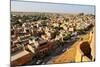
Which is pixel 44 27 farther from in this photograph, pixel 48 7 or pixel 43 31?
pixel 48 7

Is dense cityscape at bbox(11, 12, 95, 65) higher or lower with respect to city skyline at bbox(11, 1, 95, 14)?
lower

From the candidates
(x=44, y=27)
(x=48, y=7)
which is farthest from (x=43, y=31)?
(x=48, y=7)

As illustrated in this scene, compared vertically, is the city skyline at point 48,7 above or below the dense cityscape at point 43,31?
above

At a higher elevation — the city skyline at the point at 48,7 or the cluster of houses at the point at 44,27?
the city skyline at the point at 48,7

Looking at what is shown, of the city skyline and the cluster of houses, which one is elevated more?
the city skyline

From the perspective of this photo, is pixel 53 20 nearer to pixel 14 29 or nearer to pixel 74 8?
pixel 74 8
